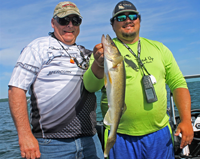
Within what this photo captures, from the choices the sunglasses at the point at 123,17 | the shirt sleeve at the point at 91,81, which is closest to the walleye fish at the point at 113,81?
the shirt sleeve at the point at 91,81

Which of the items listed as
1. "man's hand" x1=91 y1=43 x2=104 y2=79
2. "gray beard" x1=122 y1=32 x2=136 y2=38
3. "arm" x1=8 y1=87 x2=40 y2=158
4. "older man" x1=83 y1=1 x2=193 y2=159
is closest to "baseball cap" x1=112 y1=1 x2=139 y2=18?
"gray beard" x1=122 y1=32 x2=136 y2=38

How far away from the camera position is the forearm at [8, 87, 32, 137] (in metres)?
2.30

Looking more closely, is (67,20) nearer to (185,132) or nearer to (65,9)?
(65,9)

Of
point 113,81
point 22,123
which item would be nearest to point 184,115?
point 113,81

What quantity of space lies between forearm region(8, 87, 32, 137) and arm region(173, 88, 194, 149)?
1.98 m

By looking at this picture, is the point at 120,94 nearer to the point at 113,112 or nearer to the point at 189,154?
the point at 113,112

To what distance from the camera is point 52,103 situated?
8.26ft

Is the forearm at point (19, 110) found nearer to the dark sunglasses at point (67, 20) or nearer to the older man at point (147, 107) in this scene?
the older man at point (147, 107)

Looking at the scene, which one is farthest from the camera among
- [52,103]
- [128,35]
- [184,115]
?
[128,35]

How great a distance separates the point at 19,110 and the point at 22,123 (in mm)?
170

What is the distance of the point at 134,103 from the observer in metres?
2.56

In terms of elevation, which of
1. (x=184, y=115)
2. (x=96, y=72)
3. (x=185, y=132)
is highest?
(x=96, y=72)

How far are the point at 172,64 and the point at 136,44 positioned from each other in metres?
0.64

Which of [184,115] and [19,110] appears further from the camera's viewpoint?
[184,115]
